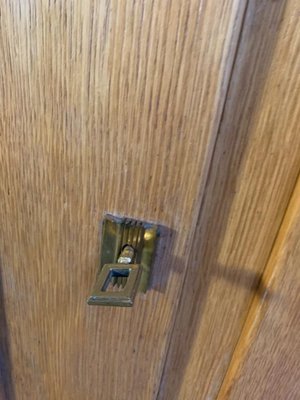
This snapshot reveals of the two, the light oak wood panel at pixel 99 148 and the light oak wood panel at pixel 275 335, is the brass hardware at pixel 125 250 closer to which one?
the light oak wood panel at pixel 99 148

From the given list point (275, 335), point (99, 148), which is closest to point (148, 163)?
point (99, 148)

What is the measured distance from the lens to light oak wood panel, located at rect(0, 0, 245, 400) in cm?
24

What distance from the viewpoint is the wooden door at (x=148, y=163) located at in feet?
0.81

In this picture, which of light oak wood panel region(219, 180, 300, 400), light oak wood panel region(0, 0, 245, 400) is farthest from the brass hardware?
light oak wood panel region(219, 180, 300, 400)

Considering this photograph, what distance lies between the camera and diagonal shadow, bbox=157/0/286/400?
9.6 inches

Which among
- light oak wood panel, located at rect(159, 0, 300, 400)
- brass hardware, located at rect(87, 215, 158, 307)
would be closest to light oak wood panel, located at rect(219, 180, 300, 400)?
light oak wood panel, located at rect(159, 0, 300, 400)

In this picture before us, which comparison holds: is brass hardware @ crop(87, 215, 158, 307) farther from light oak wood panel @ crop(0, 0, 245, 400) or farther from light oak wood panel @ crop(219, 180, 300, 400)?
light oak wood panel @ crop(219, 180, 300, 400)

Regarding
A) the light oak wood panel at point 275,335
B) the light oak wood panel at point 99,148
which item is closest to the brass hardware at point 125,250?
the light oak wood panel at point 99,148

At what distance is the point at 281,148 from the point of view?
0.28m

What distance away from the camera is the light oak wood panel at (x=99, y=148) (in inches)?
9.6

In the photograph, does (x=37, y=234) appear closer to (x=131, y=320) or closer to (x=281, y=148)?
(x=131, y=320)

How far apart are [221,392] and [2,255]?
1.00ft

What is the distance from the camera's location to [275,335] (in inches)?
14.2

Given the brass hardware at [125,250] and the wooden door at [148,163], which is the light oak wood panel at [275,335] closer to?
the wooden door at [148,163]
